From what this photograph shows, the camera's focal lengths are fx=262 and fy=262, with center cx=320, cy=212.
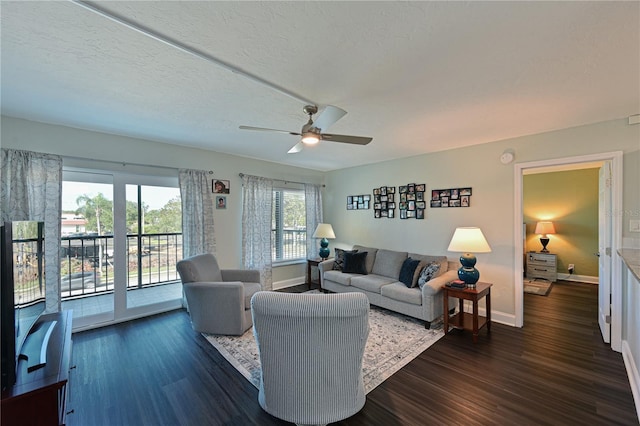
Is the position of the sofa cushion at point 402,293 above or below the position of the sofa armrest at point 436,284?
below

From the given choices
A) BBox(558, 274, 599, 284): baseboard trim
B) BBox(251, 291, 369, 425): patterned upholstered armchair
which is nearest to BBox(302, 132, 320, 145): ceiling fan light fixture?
BBox(251, 291, 369, 425): patterned upholstered armchair

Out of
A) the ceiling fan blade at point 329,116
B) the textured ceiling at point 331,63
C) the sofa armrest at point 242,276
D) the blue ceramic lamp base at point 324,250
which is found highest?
the textured ceiling at point 331,63

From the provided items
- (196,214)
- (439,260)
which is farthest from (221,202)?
(439,260)

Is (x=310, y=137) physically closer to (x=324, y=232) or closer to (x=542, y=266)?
(x=324, y=232)

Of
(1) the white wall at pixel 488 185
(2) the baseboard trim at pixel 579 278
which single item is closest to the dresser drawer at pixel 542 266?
(2) the baseboard trim at pixel 579 278

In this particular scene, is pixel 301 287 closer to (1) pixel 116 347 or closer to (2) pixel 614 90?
(1) pixel 116 347

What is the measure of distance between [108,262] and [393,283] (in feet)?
13.4

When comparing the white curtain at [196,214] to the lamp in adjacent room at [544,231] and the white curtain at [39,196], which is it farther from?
the lamp in adjacent room at [544,231]

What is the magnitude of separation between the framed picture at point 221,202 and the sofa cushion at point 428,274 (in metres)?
3.16

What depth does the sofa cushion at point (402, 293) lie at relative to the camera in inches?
129

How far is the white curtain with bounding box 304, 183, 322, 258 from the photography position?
5.42m

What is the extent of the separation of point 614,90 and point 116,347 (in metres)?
5.15

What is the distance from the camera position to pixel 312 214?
18.0 ft

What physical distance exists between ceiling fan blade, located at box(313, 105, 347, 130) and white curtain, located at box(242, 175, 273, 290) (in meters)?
2.58
